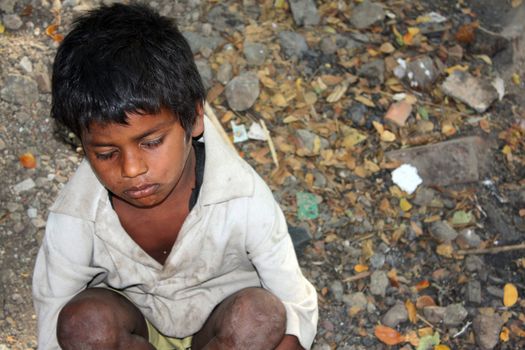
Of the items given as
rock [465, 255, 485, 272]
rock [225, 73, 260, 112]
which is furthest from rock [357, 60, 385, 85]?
rock [465, 255, 485, 272]

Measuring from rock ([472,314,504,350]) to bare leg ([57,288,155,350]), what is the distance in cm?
135

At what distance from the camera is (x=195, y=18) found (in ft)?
10.8

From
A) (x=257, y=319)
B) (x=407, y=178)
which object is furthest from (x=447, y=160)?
(x=257, y=319)

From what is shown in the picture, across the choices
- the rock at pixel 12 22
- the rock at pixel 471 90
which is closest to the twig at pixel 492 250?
the rock at pixel 471 90

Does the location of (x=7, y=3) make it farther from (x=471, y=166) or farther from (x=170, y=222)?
(x=471, y=166)

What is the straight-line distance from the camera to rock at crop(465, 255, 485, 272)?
2.73 meters

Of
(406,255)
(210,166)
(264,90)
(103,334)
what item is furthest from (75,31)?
(406,255)

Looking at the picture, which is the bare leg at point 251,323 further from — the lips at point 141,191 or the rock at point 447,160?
the rock at point 447,160

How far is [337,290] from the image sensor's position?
2.66m

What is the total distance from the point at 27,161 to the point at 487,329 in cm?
198

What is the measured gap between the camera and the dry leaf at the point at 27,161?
274 cm

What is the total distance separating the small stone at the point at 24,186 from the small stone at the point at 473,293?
6.01 ft

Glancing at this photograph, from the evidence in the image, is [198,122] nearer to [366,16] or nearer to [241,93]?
[241,93]

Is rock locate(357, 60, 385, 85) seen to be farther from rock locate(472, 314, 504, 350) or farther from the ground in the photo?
rock locate(472, 314, 504, 350)
